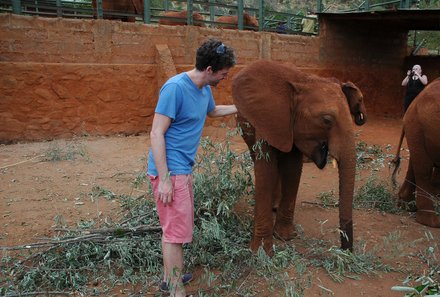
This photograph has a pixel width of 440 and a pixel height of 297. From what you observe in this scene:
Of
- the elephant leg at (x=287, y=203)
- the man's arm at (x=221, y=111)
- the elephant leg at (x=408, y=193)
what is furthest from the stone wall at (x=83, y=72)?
the man's arm at (x=221, y=111)

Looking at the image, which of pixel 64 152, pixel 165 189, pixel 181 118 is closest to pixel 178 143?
pixel 181 118

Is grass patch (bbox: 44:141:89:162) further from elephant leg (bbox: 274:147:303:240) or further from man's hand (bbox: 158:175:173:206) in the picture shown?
man's hand (bbox: 158:175:173:206)

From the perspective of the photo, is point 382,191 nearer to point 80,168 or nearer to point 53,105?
point 80,168

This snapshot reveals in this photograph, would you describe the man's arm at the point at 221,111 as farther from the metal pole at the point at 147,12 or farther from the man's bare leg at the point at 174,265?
the metal pole at the point at 147,12

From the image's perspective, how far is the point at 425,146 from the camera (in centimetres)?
525

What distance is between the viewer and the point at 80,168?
278 inches

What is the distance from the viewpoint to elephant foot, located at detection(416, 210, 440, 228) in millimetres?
5168

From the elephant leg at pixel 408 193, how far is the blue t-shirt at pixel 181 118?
379 cm

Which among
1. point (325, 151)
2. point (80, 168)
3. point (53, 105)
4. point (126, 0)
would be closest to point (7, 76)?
point (53, 105)

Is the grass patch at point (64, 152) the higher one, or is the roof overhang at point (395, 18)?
the roof overhang at point (395, 18)

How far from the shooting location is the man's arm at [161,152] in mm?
2943

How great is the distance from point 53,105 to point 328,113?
6.88 metres

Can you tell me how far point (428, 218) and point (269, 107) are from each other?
283 cm

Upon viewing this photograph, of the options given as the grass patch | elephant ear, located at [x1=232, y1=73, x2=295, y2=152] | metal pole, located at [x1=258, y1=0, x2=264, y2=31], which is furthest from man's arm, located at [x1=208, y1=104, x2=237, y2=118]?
metal pole, located at [x1=258, y1=0, x2=264, y2=31]
